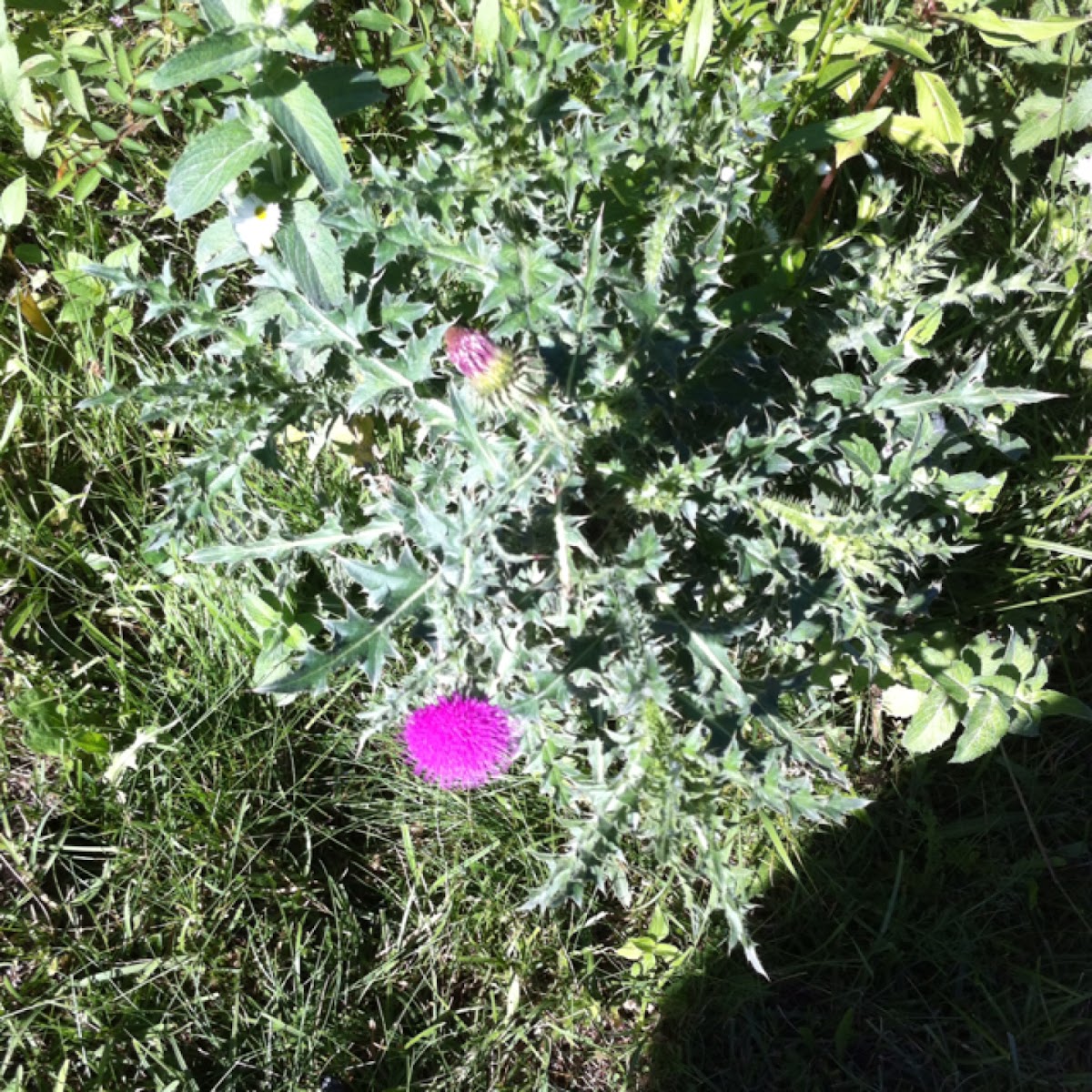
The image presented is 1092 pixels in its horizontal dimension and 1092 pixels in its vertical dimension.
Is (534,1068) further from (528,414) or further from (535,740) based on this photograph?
(528,414)

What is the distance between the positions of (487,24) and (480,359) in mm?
1090

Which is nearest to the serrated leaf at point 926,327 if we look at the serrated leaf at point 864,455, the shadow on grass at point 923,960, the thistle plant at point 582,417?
the thistle plant at point 582,417

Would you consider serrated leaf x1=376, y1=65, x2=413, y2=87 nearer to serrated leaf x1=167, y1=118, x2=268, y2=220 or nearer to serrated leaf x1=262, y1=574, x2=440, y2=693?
serrated leaf x1=167, y1=118, x2=268, y2=220

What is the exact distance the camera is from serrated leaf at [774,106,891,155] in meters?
2.38

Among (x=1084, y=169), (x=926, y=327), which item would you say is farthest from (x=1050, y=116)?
(x=926, y=327)

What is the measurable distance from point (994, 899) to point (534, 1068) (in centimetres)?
127

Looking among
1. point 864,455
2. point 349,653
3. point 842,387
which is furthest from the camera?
point 842,387

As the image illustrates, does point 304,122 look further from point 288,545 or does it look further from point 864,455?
point 864,455

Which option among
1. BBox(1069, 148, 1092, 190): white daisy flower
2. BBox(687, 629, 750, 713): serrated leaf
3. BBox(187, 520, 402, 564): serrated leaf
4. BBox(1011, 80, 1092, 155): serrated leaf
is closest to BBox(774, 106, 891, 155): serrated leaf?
BBox(1011, 80, 1092, 155): serrated leaf

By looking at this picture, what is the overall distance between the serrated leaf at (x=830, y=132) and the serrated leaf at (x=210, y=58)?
122cm

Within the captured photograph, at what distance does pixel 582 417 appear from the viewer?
210 centimetres

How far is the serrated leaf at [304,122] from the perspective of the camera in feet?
Result: 6.37

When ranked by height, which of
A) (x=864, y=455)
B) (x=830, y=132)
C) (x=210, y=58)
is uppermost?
(x=210, y=58)

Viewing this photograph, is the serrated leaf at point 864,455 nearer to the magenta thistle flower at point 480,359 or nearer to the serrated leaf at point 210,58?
the magenta thistle flower at point 480,359
